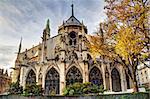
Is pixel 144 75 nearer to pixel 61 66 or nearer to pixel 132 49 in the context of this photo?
pixel 61 66

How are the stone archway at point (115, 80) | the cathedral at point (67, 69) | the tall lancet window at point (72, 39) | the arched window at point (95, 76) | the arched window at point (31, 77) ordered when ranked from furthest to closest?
the tall lancet window at point (72, 39) < the arched window at point (31, 77) < the stone archway at point (115, 80) < the arched window at point (95, 76) < the cathedral at point (67, 69)

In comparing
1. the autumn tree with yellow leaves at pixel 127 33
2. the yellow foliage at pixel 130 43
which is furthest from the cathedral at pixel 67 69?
the yellow foliage at pixel 130 43

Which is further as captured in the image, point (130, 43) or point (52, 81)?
point (52, 81)

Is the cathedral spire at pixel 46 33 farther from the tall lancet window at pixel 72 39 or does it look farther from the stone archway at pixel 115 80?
the stone archway at pixel 115 80

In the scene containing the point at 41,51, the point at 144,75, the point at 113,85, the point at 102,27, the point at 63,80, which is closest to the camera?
the point at 102,27

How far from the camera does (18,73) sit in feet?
127

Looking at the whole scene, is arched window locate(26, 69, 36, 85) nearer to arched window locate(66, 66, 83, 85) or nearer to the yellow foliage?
arched window locate(66, 66, 83, 85)

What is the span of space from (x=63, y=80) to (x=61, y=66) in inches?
108

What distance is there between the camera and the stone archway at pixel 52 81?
32544mm

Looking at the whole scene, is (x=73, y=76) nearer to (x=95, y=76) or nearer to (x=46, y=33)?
(x=95, y=76)

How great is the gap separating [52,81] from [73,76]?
4.09 metres

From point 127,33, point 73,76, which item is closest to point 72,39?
point 73,76

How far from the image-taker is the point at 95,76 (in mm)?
33812

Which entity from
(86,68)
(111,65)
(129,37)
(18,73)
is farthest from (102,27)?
(18,73)
